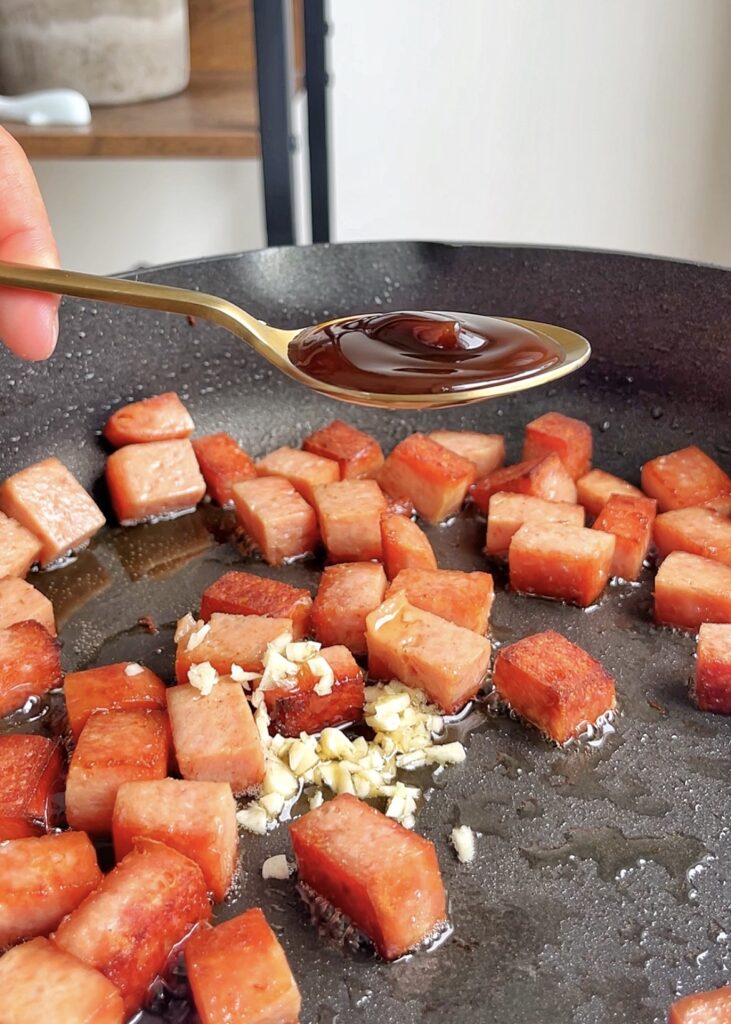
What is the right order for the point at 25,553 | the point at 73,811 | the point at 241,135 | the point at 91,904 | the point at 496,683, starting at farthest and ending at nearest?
the point at 241,135 < the point at 25,553 < the point at 496,683 < the point at 73,811 < the point at 91,904

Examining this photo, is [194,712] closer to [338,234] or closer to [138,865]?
[138,865]

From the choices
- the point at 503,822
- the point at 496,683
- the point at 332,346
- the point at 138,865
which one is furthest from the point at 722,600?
the point at 138,865

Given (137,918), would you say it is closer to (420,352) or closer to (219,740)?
(219,740)

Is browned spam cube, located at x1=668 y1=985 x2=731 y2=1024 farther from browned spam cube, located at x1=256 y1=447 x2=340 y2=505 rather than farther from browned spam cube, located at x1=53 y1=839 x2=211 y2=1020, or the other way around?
browned spam cube, located at x1=256 y1=447 x2=340 y2=505

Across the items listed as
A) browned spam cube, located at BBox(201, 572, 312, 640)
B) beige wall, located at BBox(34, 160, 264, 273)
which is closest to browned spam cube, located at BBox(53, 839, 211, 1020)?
browned spam cube, located at BBox(201, 572, 312, 640)

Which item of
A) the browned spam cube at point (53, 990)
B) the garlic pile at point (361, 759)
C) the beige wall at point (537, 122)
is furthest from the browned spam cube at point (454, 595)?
the beige wall at point (537, 122)

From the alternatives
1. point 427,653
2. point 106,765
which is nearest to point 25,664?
point 106,765
